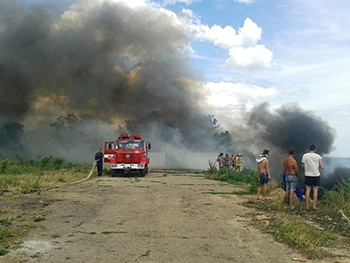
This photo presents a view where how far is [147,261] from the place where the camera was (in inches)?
221

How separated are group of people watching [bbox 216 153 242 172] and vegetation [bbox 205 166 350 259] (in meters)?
13.1

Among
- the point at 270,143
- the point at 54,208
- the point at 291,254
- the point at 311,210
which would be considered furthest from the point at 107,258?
the point at 270,143

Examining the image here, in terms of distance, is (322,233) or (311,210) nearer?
(322,233)

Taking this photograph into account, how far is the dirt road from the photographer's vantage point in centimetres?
588

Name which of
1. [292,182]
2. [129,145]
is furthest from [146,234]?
[129,145]

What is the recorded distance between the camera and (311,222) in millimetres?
8797

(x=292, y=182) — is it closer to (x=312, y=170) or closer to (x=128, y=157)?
(x=312, y=170)

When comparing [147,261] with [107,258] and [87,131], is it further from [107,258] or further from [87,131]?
[87,131]

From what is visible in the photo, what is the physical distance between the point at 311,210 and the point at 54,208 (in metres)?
7.19

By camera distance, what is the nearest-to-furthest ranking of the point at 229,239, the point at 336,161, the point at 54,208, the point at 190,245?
1. the point at 190,245
2. the point at 229,239
3. the point at 54,208
4. the point at 336,161

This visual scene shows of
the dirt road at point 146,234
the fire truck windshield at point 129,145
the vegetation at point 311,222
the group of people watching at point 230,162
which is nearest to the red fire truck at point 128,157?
the fire truck windshield at point 129,145

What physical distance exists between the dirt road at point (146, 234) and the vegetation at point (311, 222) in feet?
1.03

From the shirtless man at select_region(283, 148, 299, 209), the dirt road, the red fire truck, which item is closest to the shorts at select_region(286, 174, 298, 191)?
the shirtless man at select_region(283, 148, 299, 209)

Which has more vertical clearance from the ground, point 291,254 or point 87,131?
point 87,131
